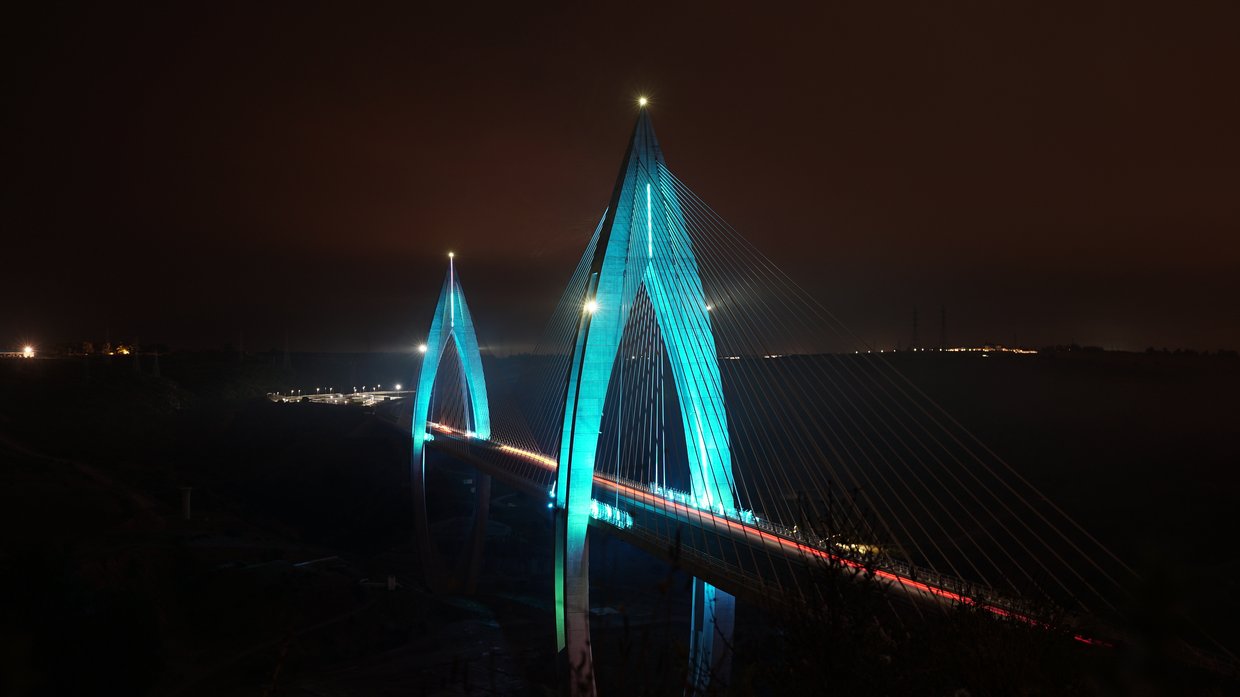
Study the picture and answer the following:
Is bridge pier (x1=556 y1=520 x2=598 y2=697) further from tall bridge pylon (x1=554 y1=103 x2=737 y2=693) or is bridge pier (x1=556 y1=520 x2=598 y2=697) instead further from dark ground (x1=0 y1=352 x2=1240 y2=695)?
dark ground (x1=0 y1=352 x2=1240 y2=695)

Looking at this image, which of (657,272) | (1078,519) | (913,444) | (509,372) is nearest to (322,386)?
(509,372)

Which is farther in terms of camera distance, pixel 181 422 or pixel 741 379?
pixel 741 379

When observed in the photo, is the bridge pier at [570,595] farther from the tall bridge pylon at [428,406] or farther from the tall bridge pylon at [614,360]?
the tall bridge pylon at [428,406]

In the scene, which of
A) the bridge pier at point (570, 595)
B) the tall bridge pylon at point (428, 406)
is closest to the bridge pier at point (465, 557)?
the tall bridge pylon at point (428, 406)

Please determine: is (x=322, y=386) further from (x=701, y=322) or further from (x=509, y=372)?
(x=701, y=322)

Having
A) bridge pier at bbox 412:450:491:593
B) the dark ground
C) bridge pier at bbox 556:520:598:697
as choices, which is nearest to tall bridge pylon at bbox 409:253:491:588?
bridge pier at bbox 412:450:491:593

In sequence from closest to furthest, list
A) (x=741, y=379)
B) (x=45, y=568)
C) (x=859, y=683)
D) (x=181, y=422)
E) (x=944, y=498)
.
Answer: (x=859, y=683) → (x=45, y=568) → (x=944, y=498) → (x=181, y=422) → (x=741, y=379)

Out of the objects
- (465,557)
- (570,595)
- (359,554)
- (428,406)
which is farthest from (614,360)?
(359,554)
